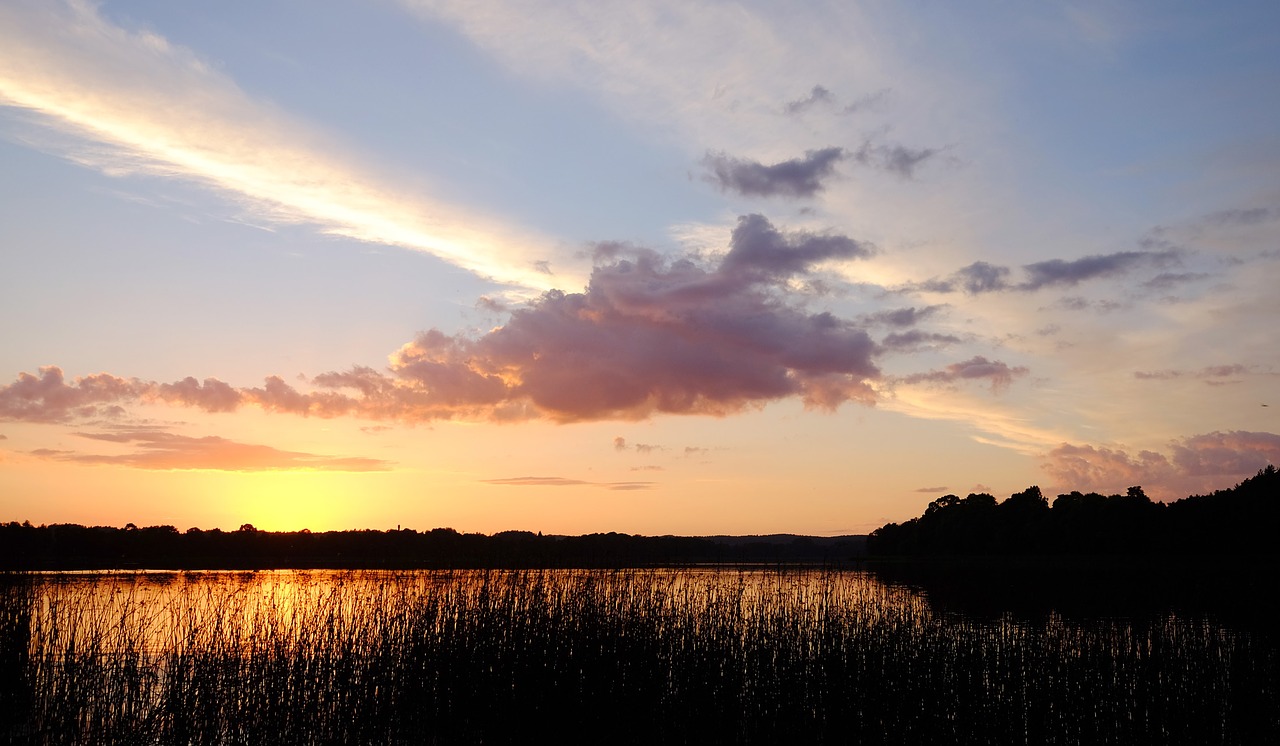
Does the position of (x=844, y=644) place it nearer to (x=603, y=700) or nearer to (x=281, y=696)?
(x=603, y=700)

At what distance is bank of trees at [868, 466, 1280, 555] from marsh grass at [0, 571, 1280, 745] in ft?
196

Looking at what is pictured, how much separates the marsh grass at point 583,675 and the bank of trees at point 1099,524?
59.6 m

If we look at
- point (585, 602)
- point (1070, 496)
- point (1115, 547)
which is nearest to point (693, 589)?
point (585, 602)

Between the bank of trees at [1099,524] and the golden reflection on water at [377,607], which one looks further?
the bank of trees at [1099,524]

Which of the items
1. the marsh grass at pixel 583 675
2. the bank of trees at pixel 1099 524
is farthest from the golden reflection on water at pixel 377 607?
the bank of trees at pixel 1099 524

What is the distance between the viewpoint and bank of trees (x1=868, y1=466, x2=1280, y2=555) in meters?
64.9

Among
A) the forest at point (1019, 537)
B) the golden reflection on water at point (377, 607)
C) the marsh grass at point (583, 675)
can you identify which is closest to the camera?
the marsh grass at point (583, 675)

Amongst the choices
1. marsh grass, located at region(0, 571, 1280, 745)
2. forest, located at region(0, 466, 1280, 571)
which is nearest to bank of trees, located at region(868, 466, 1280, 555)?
forest, located at region(0, 466, 1280, 571)

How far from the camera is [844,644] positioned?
47.0 ft

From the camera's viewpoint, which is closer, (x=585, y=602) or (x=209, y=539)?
(x=585, y=602)

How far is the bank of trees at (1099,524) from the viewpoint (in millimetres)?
64938

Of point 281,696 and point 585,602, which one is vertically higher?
point 585,602

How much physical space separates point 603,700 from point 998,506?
285 feet

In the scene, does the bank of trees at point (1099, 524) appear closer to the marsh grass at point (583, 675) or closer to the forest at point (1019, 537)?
the forest at point (1019, 537)
